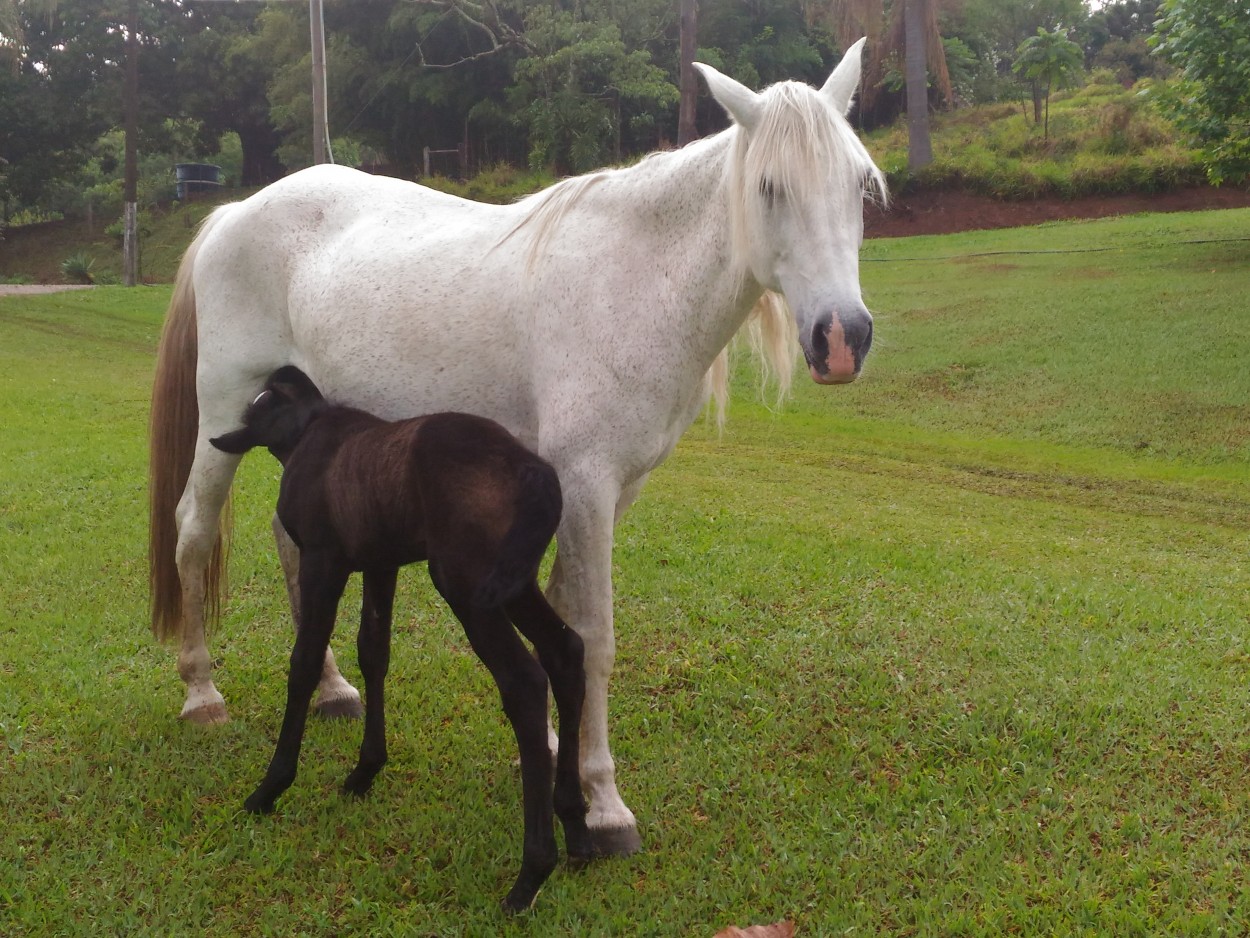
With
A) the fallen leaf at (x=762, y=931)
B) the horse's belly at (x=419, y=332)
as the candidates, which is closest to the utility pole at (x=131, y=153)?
the horse's belly at (x=419, y=332)

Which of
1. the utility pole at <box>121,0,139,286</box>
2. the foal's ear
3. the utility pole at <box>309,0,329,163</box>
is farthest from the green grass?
the utility pole at <box>121,0,139,286</box>

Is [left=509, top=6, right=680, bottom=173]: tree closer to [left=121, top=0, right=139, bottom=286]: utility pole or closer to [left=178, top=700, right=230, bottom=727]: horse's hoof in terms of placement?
[left=121, top=0, right=139, bottom=286]: utility pole

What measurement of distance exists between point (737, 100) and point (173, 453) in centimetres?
267

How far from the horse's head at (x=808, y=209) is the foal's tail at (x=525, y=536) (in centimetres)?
71

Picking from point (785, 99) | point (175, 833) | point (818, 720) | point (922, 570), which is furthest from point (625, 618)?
point (785, 99)

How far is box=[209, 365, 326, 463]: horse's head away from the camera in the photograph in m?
3.16

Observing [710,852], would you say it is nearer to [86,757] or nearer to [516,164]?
[86,757]

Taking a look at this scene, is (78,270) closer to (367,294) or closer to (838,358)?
(367,294)

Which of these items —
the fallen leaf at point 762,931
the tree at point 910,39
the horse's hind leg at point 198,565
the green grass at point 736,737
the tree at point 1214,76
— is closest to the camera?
the fallen leaf at point 762,931

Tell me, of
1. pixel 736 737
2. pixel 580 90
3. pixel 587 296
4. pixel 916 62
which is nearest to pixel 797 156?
pixel 587 296

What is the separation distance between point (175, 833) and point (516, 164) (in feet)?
95.7

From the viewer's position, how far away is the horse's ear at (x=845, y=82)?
109 inches

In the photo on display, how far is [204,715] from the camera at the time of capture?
386cm

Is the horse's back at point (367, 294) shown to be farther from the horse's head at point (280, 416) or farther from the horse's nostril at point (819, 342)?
the horse's nostril at point (819, 342)
